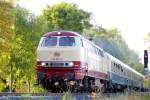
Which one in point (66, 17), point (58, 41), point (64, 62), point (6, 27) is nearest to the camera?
point (64, 62)

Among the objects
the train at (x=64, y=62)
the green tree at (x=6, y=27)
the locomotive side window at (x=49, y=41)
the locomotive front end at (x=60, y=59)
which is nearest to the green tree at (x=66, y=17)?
the green tree at (x=6, y=27)

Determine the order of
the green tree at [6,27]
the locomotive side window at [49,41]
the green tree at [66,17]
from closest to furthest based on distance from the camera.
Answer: the locomotive side window at [49,41] < the green tree at [6,27] < the green tree at [66,17]

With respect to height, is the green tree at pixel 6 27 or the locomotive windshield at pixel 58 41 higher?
the green tree at pixel 6 27

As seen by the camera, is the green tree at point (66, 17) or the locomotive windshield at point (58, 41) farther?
the green tree at point (66, 17)

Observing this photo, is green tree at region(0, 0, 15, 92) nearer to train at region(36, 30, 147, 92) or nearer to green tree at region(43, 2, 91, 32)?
train at region(36, 30, 147, 92)

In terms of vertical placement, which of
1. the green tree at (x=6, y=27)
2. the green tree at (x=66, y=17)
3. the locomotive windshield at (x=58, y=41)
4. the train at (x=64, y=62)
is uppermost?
A: the green tree at (x=66, y=17)

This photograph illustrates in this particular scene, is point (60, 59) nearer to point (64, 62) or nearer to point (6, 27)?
point (64, 62)

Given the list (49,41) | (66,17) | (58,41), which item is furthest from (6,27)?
(66,17)

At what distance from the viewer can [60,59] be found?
32438 mm

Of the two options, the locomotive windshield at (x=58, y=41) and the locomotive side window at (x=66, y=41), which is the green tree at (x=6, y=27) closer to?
the locomotive windshield at (x=58, y=41)

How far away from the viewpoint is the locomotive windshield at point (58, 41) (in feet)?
109

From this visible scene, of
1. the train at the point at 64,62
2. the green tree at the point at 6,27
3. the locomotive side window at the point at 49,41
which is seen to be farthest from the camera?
the green tree at the point at 6,27

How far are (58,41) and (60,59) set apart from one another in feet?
4.03

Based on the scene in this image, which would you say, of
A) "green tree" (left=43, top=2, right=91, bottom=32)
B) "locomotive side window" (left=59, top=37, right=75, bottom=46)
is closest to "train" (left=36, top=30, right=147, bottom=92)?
"locomotive side window" (left=59, top=37, right=75, bottom=46)
